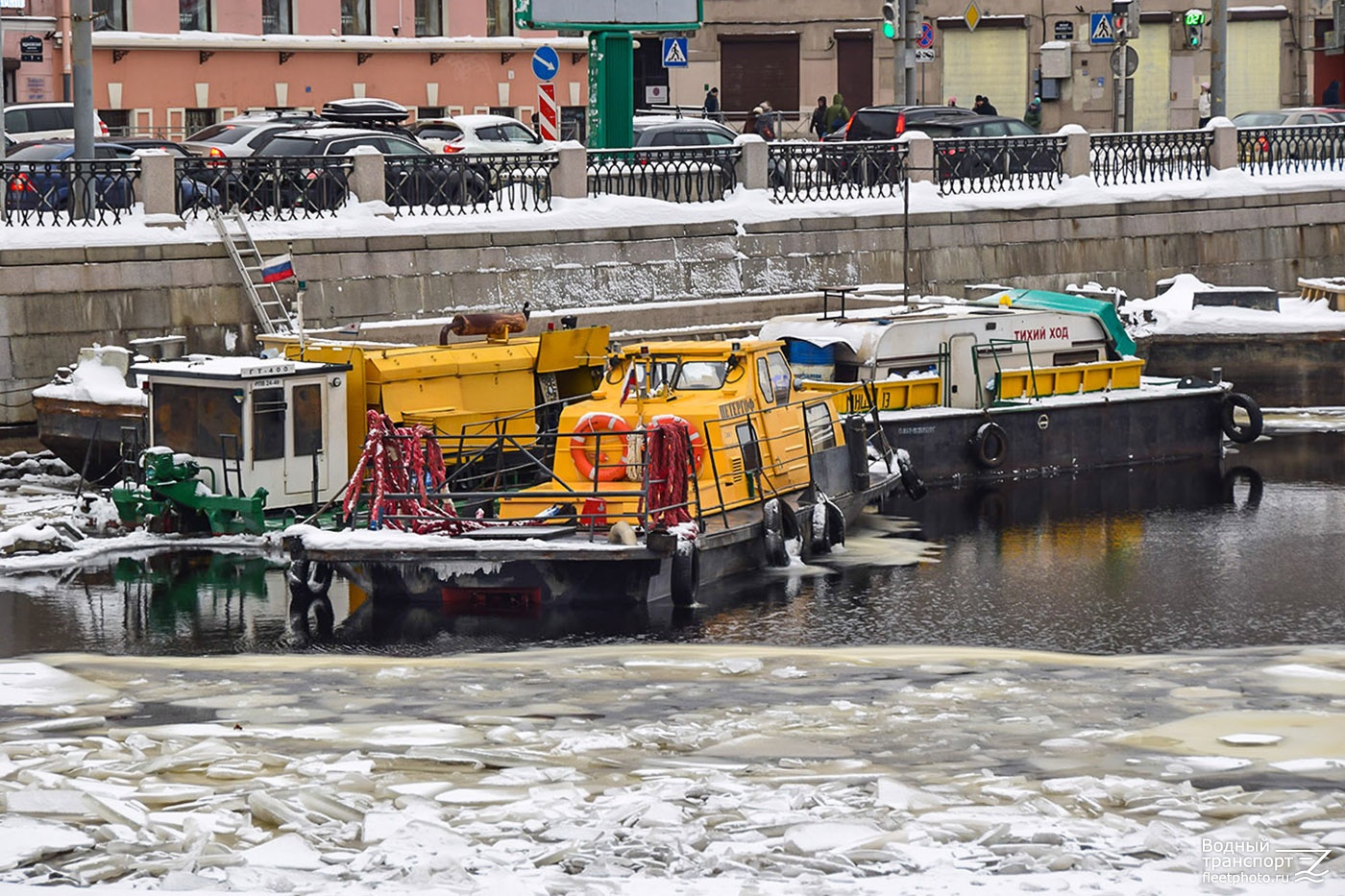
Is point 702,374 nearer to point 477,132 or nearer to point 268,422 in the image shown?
point 268,422

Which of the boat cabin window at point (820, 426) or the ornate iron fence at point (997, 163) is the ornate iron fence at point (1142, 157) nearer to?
the ornate iron fence at point (997, 163)

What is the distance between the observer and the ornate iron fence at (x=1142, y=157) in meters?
33.7

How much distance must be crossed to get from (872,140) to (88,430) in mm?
13782

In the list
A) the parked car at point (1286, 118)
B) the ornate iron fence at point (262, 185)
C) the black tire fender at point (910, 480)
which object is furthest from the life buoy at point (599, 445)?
the parked car at point (1286, 118)

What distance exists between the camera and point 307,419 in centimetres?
2064

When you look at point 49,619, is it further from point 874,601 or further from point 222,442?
point 874,601

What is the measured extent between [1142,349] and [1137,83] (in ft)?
72.7

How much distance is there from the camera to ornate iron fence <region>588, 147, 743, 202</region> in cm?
2964

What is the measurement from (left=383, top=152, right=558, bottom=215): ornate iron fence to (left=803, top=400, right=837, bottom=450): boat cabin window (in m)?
7.82

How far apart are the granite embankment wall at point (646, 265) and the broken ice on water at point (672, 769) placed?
8961mm

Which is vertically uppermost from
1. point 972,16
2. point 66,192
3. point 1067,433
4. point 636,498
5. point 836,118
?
point 972,16

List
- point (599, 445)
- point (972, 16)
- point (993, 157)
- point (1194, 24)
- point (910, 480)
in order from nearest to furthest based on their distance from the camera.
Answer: point (599, 445), point (910, 480), point (993, 157), point (1194, 24), point (972, 16)

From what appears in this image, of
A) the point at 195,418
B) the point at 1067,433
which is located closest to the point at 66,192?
the point at 195,418

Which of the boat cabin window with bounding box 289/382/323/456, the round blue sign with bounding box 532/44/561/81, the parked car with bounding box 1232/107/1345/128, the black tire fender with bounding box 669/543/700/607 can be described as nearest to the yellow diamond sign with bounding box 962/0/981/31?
the parked car with bounding box 1232/107/1345/128
